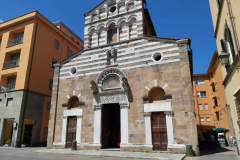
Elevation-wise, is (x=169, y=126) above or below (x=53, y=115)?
below

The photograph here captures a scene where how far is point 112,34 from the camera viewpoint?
53.7 feet

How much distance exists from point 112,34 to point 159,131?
9.26m

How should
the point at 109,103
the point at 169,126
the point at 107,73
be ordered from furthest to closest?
the point at 107,73 → the point at 109,103 → the point at 169,126

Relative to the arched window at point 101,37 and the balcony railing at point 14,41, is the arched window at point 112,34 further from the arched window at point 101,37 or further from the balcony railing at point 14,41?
the balcony railing at point 14,41

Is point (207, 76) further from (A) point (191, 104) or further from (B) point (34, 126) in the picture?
(B) point (34, 126)

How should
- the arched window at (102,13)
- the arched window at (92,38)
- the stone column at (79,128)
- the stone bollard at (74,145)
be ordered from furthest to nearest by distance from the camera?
1. the arched window at (102,13)
2. the arched window at (92,38)
3. the stone column at (79,128)
4. the stone bollard at (74,145)

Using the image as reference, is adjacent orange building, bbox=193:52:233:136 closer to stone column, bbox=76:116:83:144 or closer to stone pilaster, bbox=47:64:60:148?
stone column, bbox=76:116:83:144

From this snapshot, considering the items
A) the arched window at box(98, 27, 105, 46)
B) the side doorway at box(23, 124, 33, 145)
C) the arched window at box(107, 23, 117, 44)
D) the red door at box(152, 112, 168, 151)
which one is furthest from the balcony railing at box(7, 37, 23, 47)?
the red door at box(152, 112, 168, 151)

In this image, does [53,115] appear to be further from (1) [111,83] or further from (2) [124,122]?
(2) [124,122]

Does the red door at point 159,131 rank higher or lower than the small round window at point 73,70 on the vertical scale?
lower

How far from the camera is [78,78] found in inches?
618

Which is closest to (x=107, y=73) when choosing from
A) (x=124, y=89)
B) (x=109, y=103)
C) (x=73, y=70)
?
(x=124, y=89)

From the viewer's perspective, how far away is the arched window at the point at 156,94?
12820mm

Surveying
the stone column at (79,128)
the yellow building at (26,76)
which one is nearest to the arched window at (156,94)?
the stone column at (79,128)
